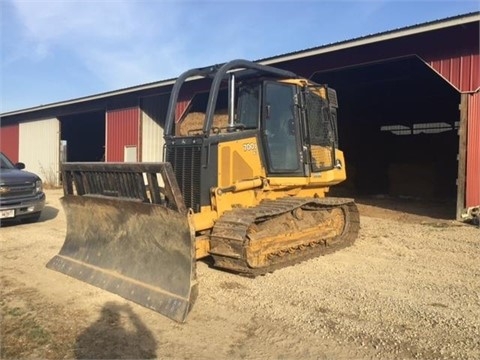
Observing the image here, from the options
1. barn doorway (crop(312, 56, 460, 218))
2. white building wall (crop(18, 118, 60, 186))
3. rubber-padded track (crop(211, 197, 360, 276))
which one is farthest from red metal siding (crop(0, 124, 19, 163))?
→ rubber-padded track (crop(211, 197, 360, 276))

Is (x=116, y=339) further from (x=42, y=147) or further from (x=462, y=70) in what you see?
(x=42, y=147)

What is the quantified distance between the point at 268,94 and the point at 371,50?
20.2 ft

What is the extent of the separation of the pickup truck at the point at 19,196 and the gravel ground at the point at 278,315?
2.92 m

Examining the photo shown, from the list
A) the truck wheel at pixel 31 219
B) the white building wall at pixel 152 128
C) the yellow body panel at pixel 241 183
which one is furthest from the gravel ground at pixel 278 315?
the white building wall at pixel 152 128

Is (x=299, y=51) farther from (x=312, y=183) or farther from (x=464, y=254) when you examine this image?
(x=464, y=254)

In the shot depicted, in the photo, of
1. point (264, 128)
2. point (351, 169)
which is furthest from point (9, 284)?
point (351, 169)

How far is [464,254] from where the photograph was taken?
278 inches

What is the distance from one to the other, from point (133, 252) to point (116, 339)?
1.56m

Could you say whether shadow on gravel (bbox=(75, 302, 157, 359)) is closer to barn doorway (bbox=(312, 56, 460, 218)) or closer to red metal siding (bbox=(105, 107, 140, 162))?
barn doorway (bbox=(312, 56, 460, 218))

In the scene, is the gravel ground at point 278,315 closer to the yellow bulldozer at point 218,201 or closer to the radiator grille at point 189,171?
the yellow bulldozer at point 218,201

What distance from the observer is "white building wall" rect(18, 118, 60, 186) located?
24062mm

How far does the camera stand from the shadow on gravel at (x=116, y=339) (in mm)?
3545

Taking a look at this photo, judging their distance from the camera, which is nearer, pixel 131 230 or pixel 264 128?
pixel 131 230

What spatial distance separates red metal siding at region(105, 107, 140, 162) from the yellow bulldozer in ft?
40.6
